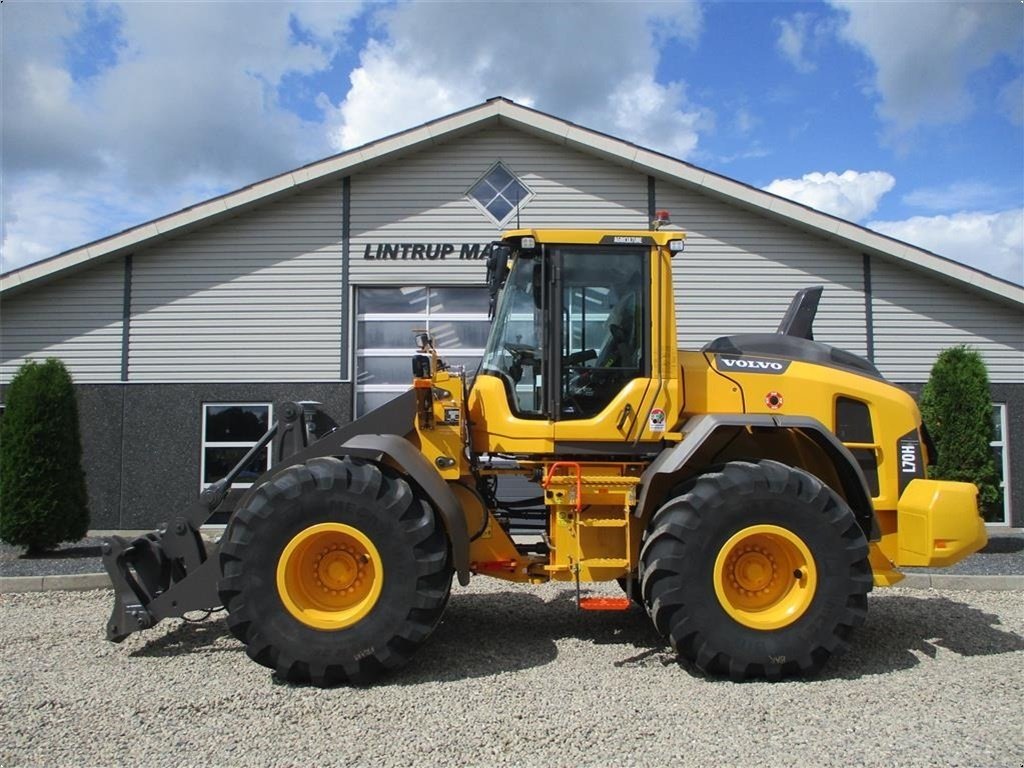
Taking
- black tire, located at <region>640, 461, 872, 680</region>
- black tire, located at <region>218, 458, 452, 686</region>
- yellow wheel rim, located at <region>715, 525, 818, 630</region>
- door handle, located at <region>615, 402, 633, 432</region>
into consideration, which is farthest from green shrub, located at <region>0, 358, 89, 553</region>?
yellow wheel rim, located at <region>715, 525, 818, 630</region>

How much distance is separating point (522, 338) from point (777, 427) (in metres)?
1.85

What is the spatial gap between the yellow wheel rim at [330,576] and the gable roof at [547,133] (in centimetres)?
807

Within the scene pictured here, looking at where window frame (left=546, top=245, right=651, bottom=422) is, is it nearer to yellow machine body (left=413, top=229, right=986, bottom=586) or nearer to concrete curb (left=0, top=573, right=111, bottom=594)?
yellow machine body (left=413, top=229, right=986, bottom=586)

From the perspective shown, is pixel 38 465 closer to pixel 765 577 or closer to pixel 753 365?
pixel 753 365

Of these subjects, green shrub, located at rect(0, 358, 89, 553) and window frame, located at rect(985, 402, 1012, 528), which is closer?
green shrub, located at rect(0, 358, 89, 553)

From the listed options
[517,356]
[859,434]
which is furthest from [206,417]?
[859,434]

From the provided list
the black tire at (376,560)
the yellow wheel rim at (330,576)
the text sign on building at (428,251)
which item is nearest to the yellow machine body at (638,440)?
the black tire at (376,560)

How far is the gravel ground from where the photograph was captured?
398cm

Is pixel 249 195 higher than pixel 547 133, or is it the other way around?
pixel 547 133

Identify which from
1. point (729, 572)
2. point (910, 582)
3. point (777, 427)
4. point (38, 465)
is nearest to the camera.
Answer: point (729, 572)

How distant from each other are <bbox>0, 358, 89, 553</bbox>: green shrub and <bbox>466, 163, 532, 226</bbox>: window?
20.5 feet

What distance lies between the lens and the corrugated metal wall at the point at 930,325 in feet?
39.6

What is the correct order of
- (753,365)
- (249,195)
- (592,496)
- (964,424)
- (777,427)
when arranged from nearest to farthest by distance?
(777,427)
(592,496)
(753,365)
(964,424)
(249,195)

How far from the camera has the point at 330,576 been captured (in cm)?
517
